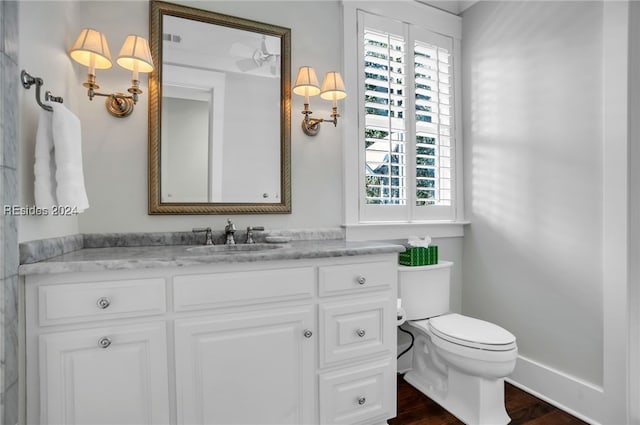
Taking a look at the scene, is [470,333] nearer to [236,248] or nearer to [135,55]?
[236,248]

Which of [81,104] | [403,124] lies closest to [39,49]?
[81,104]

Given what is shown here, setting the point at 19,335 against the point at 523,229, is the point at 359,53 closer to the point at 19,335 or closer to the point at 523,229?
the point at 523,229

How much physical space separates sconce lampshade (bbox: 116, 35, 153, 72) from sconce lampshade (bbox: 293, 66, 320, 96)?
0.74 metres

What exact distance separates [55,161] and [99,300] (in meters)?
0.53

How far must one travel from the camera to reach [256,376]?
1382mm

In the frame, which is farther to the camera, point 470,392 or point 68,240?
point 470,392

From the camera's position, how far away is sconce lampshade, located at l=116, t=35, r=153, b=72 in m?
1.49

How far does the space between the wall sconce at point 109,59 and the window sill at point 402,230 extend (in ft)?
4.35

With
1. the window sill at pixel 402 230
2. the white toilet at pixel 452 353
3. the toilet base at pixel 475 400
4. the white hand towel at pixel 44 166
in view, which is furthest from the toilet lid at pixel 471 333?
the white hand towel at pixel 44 166

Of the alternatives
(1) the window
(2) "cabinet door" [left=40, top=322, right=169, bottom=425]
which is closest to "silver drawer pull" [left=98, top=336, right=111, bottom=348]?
(2) "cabinet door" [left=40, top=322, right=169, bottom=425]

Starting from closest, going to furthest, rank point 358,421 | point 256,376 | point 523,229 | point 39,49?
point 39,49 → point 256,376 → point 358,421 → point 523,229

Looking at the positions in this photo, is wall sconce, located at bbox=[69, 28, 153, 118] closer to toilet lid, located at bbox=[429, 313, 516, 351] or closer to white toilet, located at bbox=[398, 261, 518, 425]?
white toilet, located at bbox=[398, 261, 518, 425]

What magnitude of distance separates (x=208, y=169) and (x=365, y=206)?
0.97 m

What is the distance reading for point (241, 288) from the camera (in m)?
1.35
